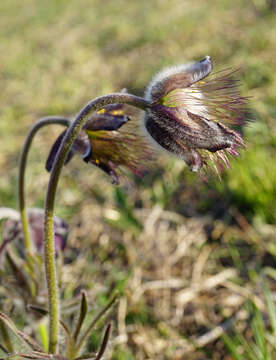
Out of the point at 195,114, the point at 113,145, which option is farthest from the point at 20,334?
the point at 195,114

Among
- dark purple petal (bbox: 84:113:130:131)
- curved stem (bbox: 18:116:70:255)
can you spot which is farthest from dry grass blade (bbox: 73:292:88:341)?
dark purple petal (bbox: 84:113:130:131)

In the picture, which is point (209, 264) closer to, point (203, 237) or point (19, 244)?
point (203, 237)

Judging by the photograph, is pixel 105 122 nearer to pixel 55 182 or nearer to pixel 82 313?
pixel 55 182

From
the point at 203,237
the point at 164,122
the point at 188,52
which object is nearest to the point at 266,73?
the point at 188,52

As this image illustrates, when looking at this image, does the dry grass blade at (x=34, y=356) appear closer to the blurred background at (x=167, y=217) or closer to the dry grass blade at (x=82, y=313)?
the dry grass blade at (x=82, y=313)

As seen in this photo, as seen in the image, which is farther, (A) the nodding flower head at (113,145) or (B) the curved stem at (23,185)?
(B) the curved stem at (23,185)

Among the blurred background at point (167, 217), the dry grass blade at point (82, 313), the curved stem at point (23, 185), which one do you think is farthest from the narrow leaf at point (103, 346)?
the curved stem at point (23, 185)
